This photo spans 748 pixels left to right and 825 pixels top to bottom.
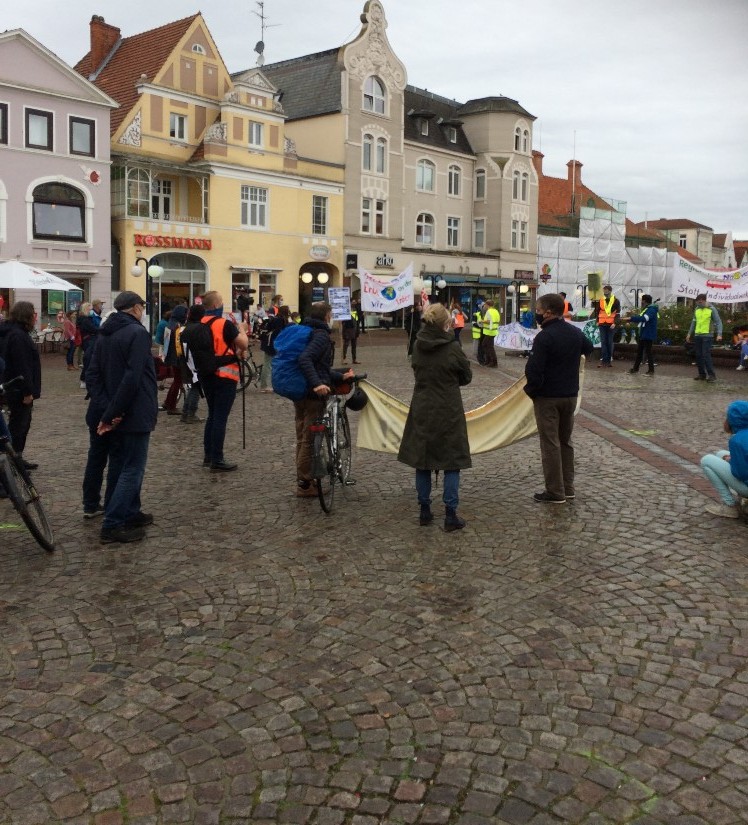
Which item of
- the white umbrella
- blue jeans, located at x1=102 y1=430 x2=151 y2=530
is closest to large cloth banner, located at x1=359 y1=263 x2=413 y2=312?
the white umbrella

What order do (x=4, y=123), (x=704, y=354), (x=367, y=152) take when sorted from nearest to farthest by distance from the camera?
1. (x=704, y=354)
2. (x=4, y=123)
3. (x=367, y=152)

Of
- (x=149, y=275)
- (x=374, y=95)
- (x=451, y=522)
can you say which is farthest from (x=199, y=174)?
(x=451, y=522)

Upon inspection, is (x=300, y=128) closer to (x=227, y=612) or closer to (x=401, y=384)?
(x=401, y=384)

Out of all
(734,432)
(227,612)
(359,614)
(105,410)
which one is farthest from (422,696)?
(734,432)

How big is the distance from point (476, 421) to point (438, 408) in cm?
191

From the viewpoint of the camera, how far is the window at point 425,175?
1965 inches

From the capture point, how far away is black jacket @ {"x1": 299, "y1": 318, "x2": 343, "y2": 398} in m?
7.72

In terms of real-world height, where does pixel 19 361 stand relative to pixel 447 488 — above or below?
above

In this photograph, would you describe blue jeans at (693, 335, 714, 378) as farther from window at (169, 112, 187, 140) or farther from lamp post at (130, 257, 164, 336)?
window at (169, 112, 187, 140)

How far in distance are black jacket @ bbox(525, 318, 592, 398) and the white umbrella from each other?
14.6 m

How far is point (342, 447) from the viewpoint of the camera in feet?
27.4

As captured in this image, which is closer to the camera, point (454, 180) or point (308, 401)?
point (308, 401)

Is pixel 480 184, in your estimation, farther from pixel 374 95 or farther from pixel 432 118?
pixel 374 95

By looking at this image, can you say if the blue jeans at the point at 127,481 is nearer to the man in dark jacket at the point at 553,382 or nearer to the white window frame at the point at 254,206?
the man in dark jacket at the point at 553,382
